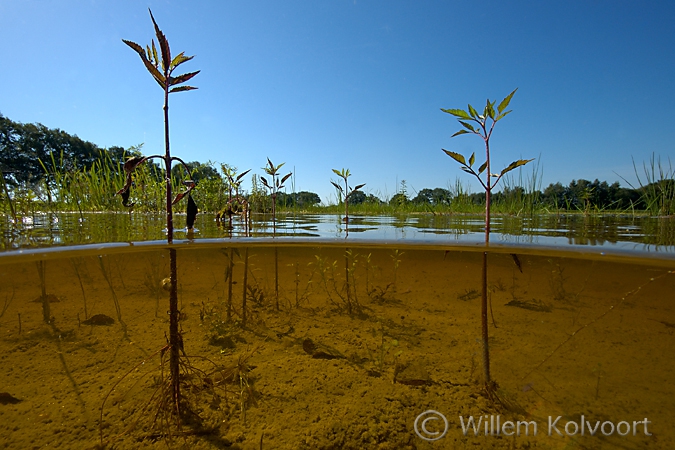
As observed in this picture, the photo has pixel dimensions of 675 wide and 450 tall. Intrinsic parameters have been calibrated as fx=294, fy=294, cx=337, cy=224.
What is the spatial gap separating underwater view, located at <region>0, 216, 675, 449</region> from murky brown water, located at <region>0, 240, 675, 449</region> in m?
0.02

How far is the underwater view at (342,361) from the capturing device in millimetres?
2039

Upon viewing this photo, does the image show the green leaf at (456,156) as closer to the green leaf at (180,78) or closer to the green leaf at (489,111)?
the green leaf at (489,111)

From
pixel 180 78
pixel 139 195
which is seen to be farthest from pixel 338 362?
pixel 139 195

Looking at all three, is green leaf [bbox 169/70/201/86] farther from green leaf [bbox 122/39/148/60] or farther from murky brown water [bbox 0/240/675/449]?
murky brown water [bbox 0/240/675/449]

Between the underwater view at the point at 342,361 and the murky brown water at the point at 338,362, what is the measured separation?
2cm

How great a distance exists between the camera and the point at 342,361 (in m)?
2.95

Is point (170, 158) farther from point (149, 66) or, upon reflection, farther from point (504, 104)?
point (504, 104)

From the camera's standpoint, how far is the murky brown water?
6.70ft

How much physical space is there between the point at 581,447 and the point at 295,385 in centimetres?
209

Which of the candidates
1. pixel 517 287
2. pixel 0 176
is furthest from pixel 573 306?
pixel 0 176

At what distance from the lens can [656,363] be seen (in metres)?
3.09

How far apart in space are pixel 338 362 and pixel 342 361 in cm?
5

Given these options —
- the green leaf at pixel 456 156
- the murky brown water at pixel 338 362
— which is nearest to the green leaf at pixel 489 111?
the green leaf at pixel 456 156

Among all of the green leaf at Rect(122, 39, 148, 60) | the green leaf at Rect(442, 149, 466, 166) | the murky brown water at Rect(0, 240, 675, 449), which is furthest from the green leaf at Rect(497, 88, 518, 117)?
the green leaf at Rect(122, 39, 148, 60)
